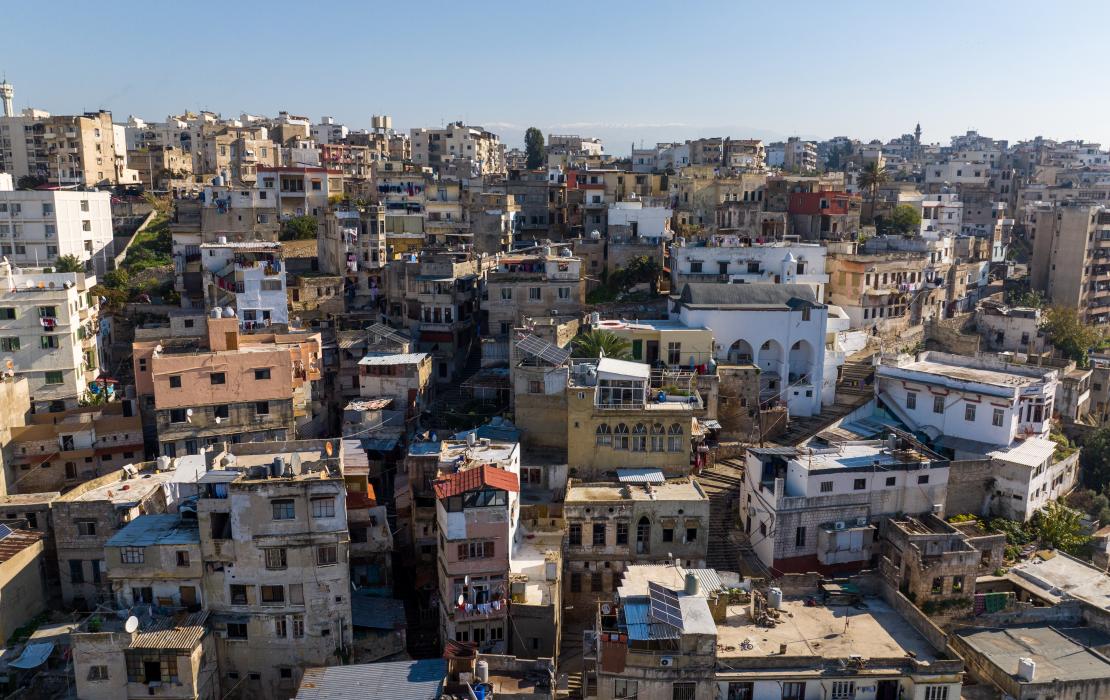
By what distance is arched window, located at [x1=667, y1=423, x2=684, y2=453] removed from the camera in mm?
33181

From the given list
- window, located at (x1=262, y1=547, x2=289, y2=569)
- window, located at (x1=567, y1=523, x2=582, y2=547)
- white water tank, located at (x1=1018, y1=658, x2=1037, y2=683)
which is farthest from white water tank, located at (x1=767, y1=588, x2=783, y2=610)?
Answer: window, located at (x1=262, y1=547, x2=289, y2=569)

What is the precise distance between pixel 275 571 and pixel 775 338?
25.3 m

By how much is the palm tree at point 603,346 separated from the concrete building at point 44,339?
77.6 ft

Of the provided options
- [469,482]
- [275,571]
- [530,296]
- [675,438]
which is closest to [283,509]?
[275,571]

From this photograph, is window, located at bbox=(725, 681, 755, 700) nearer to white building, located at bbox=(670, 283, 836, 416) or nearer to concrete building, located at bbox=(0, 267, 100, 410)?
white building, located at bbox=(670, 283, 836, 416)

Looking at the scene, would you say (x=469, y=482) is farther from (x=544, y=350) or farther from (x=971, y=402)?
(x=971, y=402)

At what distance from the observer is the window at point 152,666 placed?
23.9m

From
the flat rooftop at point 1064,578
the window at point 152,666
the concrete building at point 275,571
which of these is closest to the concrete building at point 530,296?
the concrete building at point 275,571

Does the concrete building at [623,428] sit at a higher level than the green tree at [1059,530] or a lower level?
higher

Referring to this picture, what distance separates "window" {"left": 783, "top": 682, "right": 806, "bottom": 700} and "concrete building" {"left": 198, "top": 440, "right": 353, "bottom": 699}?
12.9 m

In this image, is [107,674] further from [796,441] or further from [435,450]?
[796,441]

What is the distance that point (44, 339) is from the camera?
1576 inches

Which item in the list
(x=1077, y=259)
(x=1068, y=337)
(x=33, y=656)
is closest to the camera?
(x=33, y=656)

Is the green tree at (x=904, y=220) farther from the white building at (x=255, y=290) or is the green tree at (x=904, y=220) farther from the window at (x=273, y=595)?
the window at (x=273, y=595)
